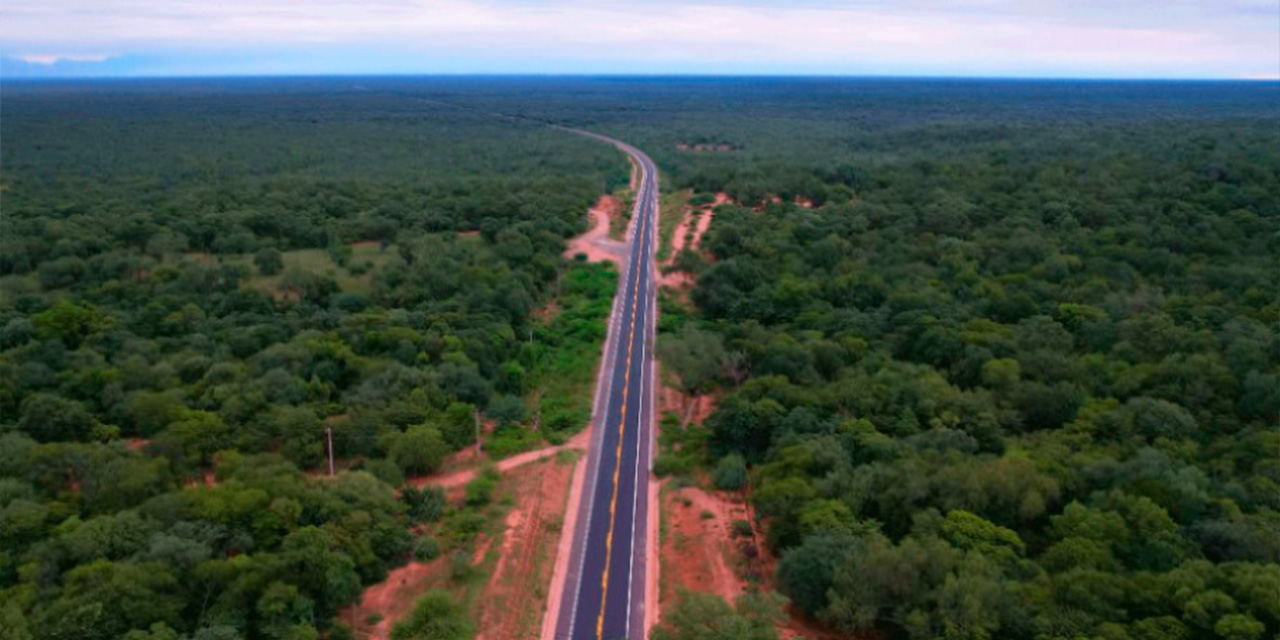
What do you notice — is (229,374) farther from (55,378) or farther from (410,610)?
(410,610)

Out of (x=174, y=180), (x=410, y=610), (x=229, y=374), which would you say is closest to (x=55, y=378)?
(x=229, y=374)

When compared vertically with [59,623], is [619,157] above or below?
above

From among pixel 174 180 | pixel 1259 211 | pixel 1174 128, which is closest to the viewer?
pixel 1259 211

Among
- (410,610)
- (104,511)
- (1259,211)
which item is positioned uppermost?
(1259,211)

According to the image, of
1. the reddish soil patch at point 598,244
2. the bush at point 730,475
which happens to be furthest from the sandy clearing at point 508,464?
the reddish soil patch at point 598,244

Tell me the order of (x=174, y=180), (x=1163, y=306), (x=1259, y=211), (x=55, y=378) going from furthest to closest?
(x=174, y=180) → (x=1259, y=211) → (x=1163, y=306) → (x=55, y=378)

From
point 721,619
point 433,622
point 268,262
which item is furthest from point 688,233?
point 721,619

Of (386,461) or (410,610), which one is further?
(386,461)
